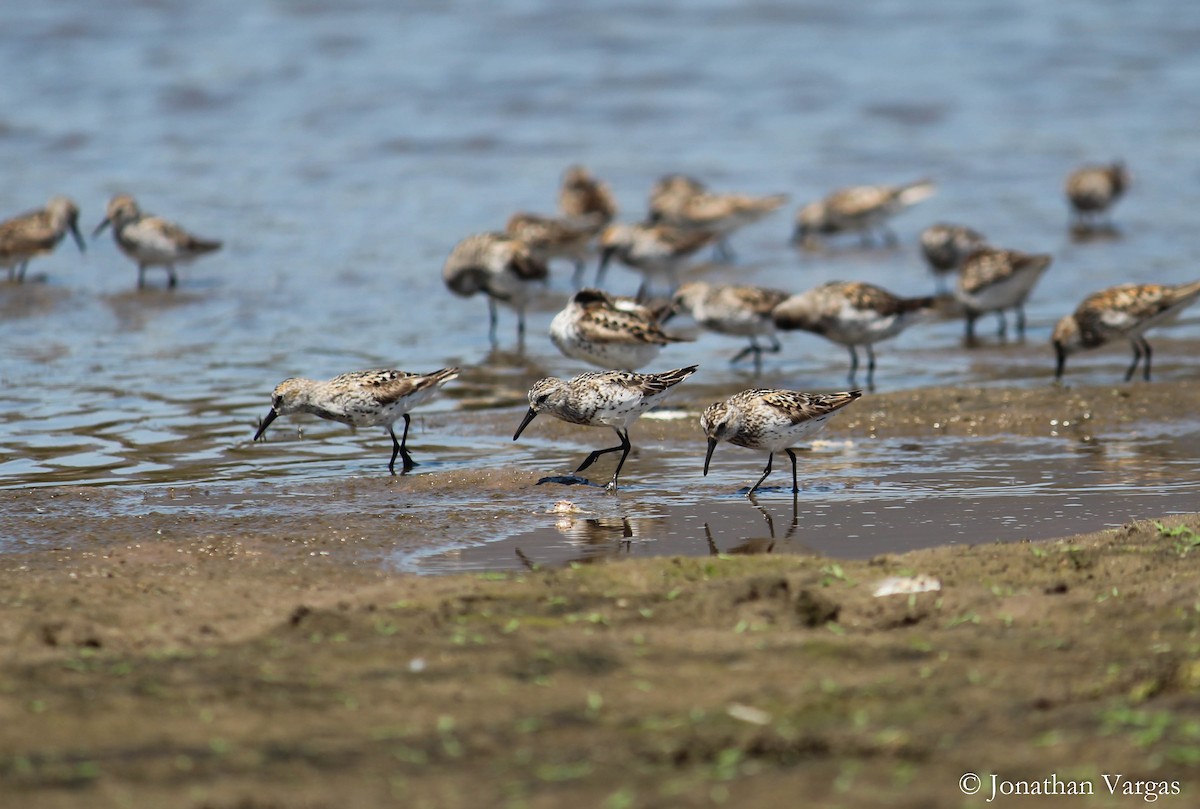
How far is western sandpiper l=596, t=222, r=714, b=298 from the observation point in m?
19.3

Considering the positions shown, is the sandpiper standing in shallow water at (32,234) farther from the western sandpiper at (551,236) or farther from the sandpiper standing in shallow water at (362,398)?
the sandpiper standing in shallow water at (362,398)

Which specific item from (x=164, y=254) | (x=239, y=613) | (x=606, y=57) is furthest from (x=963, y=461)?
(x=606, y=57)

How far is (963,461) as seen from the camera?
10336 mm

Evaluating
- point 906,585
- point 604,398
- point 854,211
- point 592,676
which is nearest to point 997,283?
point 854,211

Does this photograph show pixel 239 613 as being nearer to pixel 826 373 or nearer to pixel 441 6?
pixel 826 373

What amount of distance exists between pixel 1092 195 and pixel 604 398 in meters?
13.6

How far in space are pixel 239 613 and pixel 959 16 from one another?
3126 cm

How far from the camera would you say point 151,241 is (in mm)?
18375

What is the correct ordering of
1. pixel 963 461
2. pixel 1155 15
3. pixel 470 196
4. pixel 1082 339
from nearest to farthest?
pixel 963 461 < pixel 1082 339 < pixel 470 196 < pixel 1155 15

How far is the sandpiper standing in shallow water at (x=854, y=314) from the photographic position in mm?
14125

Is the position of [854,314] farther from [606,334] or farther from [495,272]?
[495,272]

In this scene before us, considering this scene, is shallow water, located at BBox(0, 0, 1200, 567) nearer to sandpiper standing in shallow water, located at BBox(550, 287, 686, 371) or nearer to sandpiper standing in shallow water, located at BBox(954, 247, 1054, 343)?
sandpiper standing in shallow water, located at BBox(954, 247, 1054, 343)

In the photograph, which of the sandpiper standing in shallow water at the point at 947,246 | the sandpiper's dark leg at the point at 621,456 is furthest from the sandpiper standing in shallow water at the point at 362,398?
the sandpiper standing in shallow water at the point at 947,246

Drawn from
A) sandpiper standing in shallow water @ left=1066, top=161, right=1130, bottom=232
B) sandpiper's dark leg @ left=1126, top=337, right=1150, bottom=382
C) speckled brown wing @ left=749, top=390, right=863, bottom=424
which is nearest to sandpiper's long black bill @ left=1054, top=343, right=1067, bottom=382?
sandpiper's dark leg @ left=1126, top=337, right=1150, bottom=382
